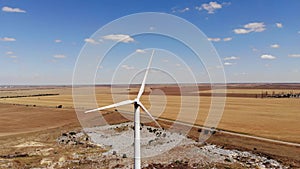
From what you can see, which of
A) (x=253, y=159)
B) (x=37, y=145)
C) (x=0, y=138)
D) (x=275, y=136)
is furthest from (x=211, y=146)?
(x=0, y=138)

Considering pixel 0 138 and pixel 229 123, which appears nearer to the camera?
pixel 0 138

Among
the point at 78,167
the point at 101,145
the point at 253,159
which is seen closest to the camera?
the point at 78,167

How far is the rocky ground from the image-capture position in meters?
41.0

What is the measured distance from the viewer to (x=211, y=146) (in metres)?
53.3

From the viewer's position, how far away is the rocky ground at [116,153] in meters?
41.0

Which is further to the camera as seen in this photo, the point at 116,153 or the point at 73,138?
the point at 73,138

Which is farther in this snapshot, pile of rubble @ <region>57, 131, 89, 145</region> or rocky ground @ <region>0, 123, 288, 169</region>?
pile of rubble @ <region>57, 131, 89, 145</region>

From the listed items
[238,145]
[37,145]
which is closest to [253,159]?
[238,145]

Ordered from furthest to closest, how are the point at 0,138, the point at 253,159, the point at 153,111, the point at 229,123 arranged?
1. the point at 153,111
2. the point at 229,123
3. the point at 0,138
4. the point at 253,159

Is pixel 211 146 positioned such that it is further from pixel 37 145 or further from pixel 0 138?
pixel 0 138

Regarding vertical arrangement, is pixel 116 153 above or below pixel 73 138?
→ below

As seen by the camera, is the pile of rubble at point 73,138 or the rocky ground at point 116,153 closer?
the rocky ground at point 116,153

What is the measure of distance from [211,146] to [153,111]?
1967 inches

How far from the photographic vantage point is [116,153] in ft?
160
